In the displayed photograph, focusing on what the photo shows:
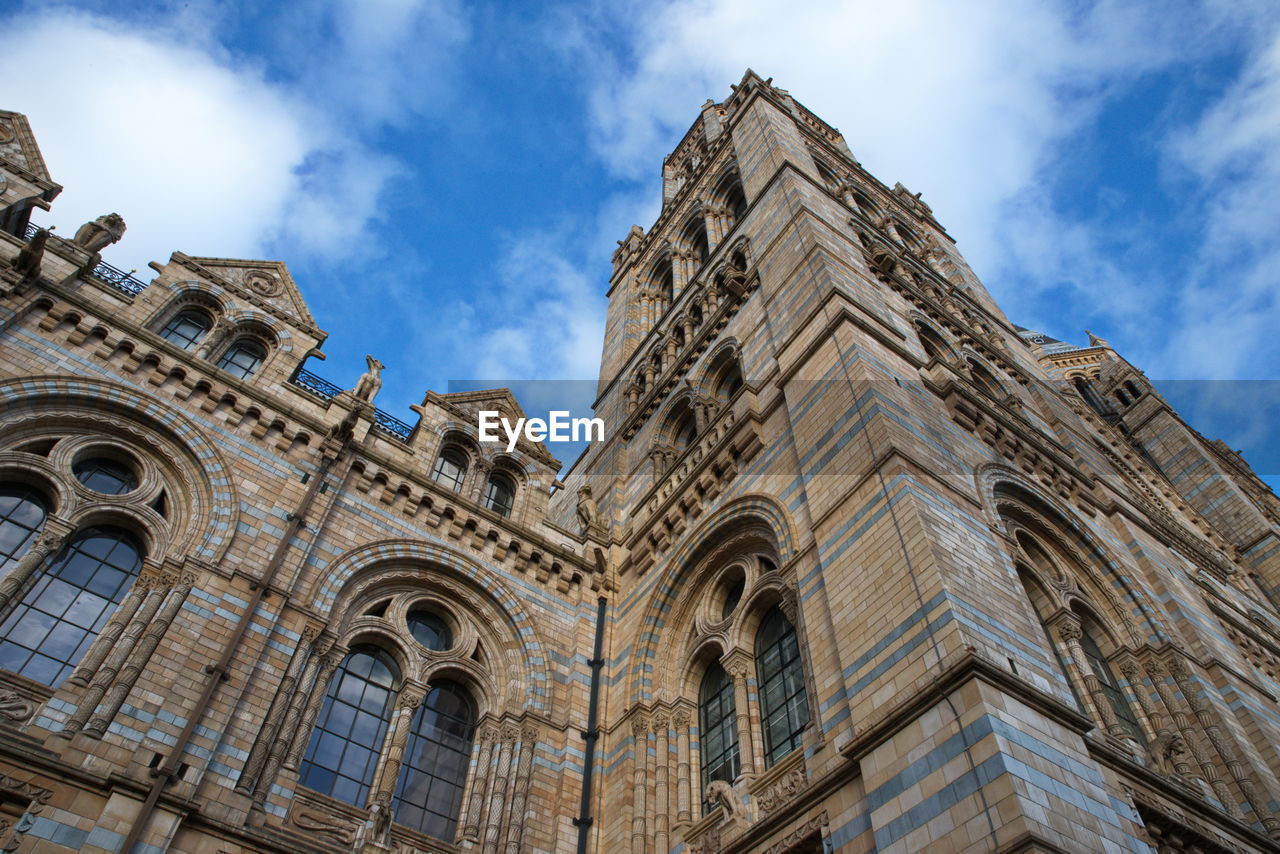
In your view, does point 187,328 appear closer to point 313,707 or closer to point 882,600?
point 313,707

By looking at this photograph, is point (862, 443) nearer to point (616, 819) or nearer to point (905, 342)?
point (905, 342)

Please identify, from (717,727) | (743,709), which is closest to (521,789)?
(717,727)

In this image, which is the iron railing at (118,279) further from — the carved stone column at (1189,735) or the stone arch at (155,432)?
the carved stone column at (1189,735)

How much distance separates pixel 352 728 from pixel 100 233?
9269 millimetres

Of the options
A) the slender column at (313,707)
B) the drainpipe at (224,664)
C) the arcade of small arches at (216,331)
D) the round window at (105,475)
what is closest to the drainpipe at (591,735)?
the slender column at (313,707)

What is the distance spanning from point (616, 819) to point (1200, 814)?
7.09m

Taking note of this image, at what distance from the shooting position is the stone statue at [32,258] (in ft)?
43.3

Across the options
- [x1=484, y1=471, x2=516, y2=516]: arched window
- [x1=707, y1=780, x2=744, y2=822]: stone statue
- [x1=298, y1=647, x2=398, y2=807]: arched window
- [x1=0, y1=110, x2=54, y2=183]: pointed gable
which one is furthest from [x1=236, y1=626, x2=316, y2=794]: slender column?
[x1=0, y1=110, x2=54, y2=183]: pointed gable

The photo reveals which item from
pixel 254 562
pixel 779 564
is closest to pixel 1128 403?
pixel 779 564

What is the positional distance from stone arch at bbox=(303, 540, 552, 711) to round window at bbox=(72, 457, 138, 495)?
2.96m

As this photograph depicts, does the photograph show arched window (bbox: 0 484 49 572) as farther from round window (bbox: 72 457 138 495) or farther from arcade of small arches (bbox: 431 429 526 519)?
arcade of small arches (bbox: 431 429 526 519)

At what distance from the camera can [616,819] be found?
12.9 m

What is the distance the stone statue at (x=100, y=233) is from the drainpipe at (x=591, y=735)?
10264 mm

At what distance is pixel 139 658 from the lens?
10.6 meters
